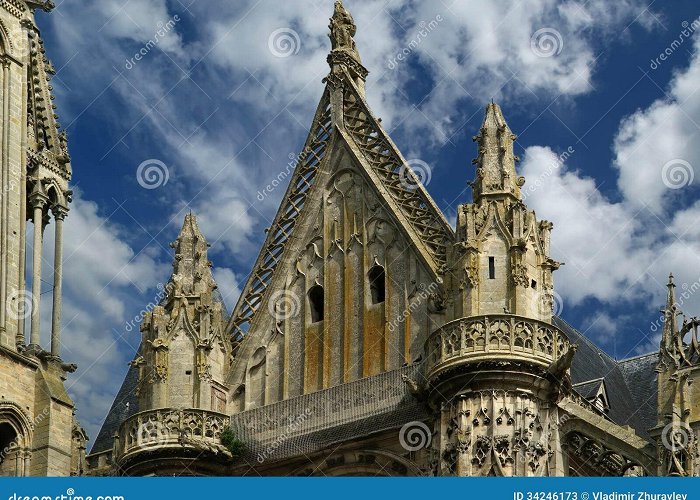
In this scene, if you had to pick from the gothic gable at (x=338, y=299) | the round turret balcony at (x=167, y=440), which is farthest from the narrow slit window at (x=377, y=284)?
the round turret balcony at (x=167, y=440)

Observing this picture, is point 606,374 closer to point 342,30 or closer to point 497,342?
point 342,30

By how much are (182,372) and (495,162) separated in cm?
826

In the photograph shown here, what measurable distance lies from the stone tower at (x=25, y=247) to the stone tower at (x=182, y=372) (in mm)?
5070

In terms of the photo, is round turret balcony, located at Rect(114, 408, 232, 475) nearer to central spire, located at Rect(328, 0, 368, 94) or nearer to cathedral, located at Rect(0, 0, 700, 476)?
cathedral, located at Rect(0, 0, 700, 476)

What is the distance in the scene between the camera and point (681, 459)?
41812 millimetres

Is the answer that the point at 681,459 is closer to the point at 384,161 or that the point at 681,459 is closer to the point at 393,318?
the point at 393,318

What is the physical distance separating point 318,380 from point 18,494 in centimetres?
1235

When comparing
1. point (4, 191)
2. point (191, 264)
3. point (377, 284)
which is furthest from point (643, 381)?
point (4, 191)

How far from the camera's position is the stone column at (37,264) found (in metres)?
55.1


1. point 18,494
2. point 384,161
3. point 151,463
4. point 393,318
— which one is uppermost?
point 384,161

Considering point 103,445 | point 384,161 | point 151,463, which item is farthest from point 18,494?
point 103,445

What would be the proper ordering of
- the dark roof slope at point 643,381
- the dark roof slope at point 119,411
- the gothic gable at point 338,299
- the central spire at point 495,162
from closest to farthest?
the central spire at point 495,162 < the gothic gable at point 338,299 < the dark roof slope at point 643,381 < the dark roof slope at point 119,411

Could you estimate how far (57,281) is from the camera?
56.3 meters

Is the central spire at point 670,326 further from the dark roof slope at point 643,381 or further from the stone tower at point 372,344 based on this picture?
the dark roof slope at point 643,381
